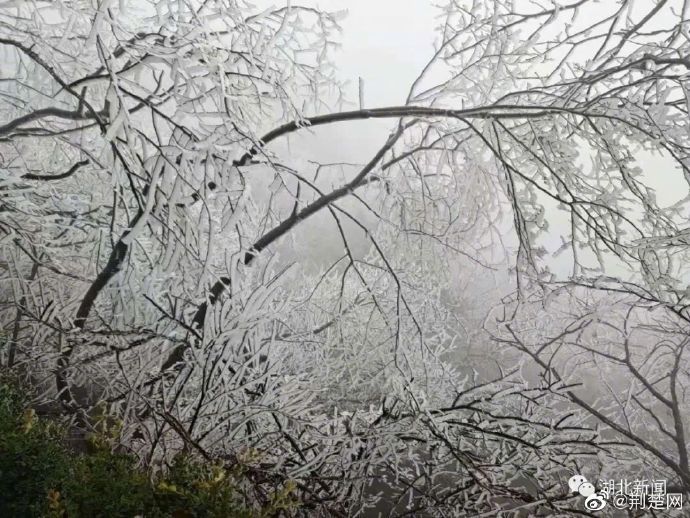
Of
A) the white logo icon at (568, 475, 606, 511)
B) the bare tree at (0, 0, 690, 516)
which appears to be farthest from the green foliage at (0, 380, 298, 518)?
the white logo icon at (568, 475, 606, 511)

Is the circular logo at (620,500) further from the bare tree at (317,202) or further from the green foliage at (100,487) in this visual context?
the green foliage at (100,487)

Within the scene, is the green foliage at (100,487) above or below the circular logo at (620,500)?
below

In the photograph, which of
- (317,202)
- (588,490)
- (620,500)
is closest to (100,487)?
(317,202)

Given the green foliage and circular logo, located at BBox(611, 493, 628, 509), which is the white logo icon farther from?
the green foliage

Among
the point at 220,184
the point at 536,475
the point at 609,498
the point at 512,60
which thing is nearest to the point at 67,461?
the point at 220,184

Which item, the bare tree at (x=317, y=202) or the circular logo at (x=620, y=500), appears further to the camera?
the circular logo at (x=620, y=500)

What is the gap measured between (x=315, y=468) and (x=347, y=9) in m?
2.65

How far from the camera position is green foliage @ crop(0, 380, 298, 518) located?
6.80ft

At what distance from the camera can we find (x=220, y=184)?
2.10 metres

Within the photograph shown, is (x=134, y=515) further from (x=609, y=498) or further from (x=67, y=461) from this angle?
(x=609, y=498)

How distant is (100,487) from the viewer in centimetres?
217

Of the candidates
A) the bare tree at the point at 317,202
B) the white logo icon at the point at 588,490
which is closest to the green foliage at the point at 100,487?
the bare tree at the point at 317,202

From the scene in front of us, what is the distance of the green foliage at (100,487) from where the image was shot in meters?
2.07

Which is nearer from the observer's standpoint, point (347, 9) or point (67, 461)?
point (67, 461)
